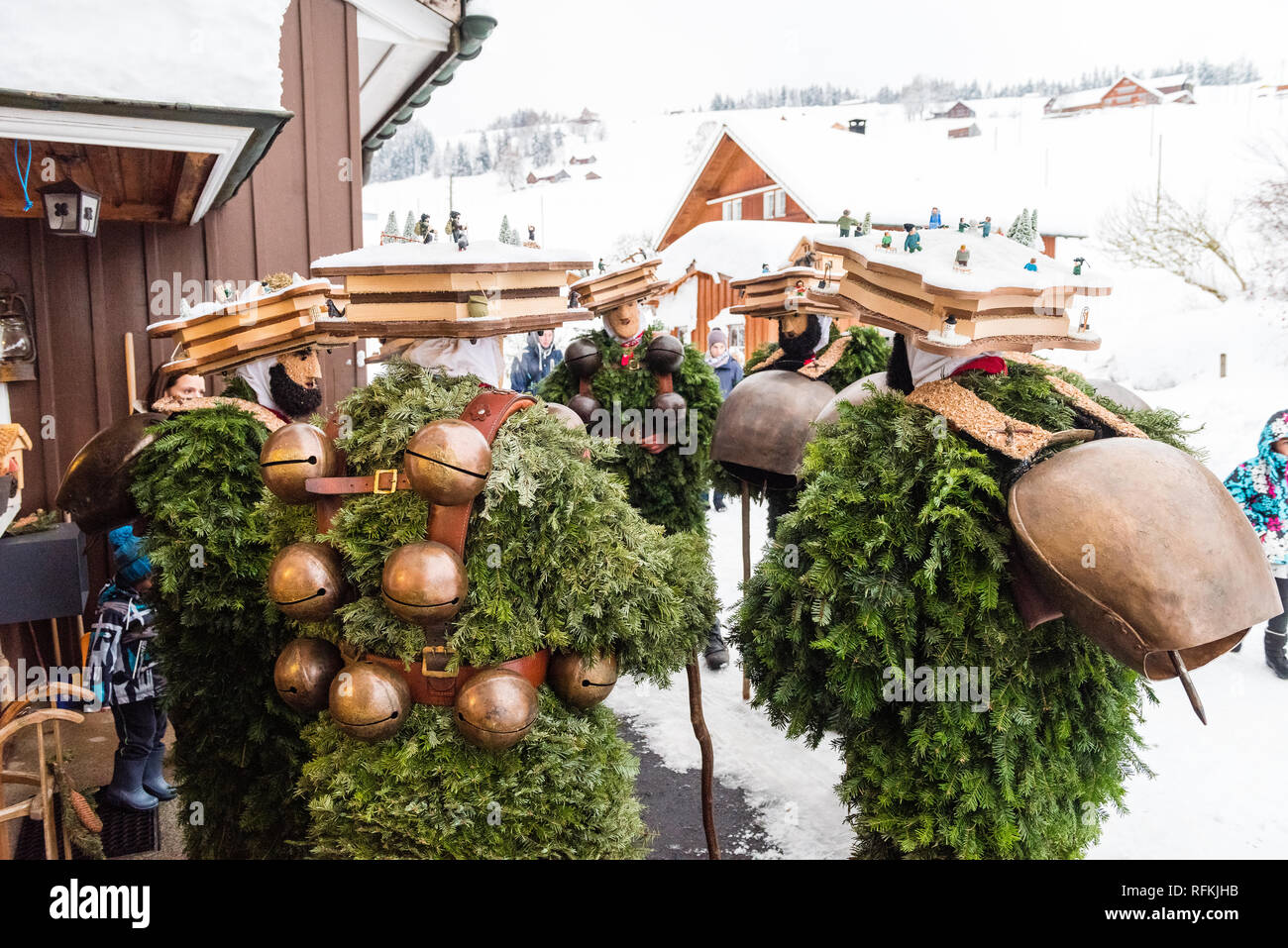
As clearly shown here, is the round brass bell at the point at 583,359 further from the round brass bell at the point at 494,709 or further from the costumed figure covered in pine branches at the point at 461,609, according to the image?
the round brass bell at the point at 494,709

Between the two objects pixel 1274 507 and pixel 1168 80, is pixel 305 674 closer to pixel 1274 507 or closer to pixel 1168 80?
pixel 1274 507

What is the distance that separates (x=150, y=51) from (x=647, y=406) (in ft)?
9.81

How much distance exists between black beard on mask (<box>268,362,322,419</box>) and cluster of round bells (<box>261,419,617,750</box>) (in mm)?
1276

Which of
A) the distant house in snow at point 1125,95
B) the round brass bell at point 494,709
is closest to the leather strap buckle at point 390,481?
the round brass bell at point 494,709

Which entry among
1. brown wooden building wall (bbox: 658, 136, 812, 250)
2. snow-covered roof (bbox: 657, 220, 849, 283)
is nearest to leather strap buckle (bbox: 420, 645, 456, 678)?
snow-covered roof (bbox: 657, 220, 849, 283)

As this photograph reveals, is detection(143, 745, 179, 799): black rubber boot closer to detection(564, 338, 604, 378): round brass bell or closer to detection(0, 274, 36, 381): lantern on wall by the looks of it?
detection(0, 274, 36, 381): lantern on wall

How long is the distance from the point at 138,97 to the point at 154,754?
3158 mm

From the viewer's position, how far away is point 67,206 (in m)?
4.12

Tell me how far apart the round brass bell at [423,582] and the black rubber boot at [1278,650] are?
560 centimetres

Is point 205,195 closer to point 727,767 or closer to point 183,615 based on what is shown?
point 183,615

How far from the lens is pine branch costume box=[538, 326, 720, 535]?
512 cm

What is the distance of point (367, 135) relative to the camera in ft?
26.8

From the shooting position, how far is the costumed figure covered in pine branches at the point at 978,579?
81.3 inches

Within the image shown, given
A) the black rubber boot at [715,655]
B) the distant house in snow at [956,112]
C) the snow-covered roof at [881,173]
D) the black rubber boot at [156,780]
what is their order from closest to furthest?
the black rubber boot at [156,780] < the black rubber boot at [715,655] < the snow-covered roof at [881,173] < the distant house in snow at [956,112]
